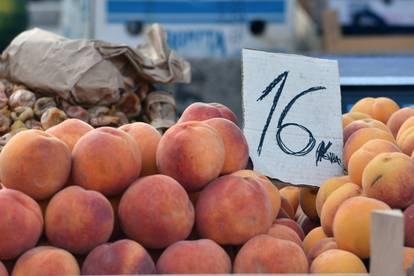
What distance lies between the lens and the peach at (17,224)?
4.35 ft

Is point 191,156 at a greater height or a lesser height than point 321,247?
greater

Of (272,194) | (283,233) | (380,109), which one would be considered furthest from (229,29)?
(283,233)

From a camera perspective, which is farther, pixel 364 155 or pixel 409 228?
pixel 364 155

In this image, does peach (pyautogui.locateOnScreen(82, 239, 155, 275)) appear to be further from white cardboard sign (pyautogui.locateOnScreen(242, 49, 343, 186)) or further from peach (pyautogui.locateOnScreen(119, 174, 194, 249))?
white cardboard sign (pyautogui.locateOnScreen(242, 49, 343, 186))

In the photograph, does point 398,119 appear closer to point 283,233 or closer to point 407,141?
point 407,141

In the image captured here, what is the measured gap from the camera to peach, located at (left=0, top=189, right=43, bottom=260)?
1.33 meters

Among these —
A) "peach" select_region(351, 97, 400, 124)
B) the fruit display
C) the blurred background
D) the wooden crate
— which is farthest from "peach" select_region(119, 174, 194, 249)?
the wooden crate

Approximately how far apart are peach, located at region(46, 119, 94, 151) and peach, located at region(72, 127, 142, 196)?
0.07m

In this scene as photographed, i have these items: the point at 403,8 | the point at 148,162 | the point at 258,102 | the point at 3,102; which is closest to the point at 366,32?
the point at 403,8

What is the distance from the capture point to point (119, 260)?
1312 millimetres

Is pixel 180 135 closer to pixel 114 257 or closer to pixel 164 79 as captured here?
pixel 114 257

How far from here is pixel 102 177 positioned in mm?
1399

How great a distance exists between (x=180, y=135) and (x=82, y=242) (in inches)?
9.9

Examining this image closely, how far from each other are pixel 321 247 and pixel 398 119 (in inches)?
20.8
